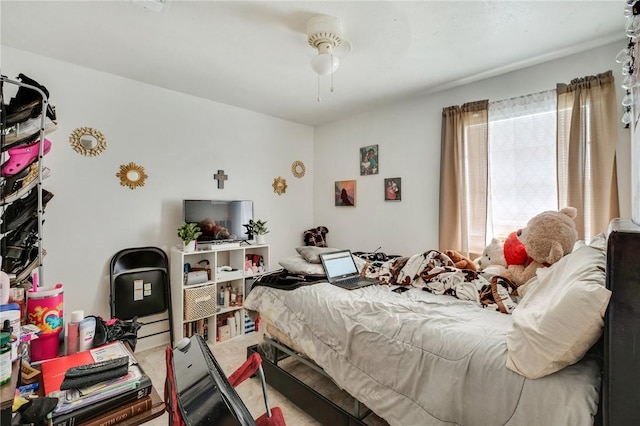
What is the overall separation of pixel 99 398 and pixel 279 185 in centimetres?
324

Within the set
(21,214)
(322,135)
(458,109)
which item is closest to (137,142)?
(21,214)

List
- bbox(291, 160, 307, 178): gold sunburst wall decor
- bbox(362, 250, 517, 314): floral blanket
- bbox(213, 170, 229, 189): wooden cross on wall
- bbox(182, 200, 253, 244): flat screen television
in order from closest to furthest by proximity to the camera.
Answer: bbox(362, 250, 517, 314): floral blanket, bbox(182, 200, 253, 244): flat screen television, bbox(213, 170, 229, 189): wooden cross on wall, bbox(291, 160, 307, 178): gold sunburst wall decor

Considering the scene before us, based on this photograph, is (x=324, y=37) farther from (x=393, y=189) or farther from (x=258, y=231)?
(x=258, y=231)

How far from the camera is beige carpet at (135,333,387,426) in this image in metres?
1.84

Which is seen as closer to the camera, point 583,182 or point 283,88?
point 583,182

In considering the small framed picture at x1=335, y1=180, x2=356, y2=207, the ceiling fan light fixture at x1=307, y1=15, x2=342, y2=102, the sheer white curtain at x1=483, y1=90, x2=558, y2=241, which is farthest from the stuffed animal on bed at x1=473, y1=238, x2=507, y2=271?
the ceiling fan light fixture at x1=307, y1=15, x2=342, y2=102

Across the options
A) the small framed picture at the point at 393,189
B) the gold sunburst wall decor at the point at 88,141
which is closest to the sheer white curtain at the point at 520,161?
the small framed picture at the point at 393,189

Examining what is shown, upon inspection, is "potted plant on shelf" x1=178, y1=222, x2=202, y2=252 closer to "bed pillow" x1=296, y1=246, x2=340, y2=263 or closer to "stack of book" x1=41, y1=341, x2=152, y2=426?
"bed pillow" x1=296, y1=246, x2=340, y2=263

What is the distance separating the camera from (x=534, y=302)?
124cm

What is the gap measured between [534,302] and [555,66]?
86.1 inches

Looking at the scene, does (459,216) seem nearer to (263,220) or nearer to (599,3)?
(599,3)

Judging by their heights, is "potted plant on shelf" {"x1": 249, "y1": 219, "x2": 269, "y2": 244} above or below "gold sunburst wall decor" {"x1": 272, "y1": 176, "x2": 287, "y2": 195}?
below

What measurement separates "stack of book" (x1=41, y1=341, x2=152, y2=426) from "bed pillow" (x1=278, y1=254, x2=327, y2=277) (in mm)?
1428

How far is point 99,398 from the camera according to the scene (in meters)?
0.83
